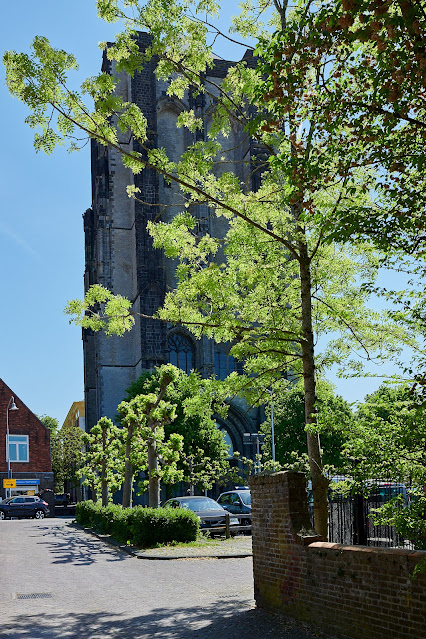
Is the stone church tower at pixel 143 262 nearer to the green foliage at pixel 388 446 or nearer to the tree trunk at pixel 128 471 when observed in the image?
the tree trunk at pixel 128 471

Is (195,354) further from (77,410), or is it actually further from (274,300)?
(77,410)

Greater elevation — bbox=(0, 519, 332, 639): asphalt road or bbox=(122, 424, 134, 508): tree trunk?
bbox=(122, 424, 134, 508): tree trunk

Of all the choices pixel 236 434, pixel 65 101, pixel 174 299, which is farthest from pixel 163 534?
pixel 236 434

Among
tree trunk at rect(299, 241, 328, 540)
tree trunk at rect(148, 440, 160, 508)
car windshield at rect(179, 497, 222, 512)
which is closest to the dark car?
car windshield at rect(179, 497, 222, 512)

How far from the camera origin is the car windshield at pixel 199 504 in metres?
24.7

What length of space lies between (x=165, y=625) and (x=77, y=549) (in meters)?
12.9

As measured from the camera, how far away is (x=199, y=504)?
2495 centimetres

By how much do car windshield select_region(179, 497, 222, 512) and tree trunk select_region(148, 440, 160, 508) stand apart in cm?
119

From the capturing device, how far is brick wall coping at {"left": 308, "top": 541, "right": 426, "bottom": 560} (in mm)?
6729

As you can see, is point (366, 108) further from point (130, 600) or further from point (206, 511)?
point (206, 511)

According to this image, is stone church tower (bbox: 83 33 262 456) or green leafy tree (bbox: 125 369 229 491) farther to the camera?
stone church tower (bbox: 83 33 262 456)

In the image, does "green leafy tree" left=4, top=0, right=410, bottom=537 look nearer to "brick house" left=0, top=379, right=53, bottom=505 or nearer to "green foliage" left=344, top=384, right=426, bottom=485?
"green foliage" left=344, top=384, right=426, bottom=485

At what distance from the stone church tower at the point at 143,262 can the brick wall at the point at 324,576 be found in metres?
41.7

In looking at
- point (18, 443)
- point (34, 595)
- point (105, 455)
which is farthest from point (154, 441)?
point (18, 443)
